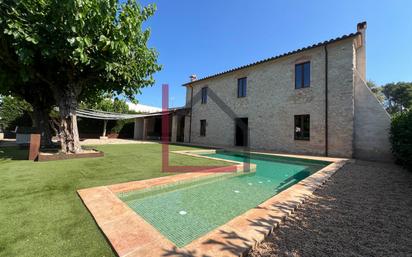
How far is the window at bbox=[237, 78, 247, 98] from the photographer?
48.5ft

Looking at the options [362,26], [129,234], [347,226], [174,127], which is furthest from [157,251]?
[174,127]

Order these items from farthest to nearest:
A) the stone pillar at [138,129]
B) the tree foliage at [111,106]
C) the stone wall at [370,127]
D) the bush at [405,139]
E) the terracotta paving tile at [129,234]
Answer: the stone pillar at [138,129] → the tree foliage at [111,106] → the stone wall at [370,127] → the bush at [405,139] → the terracotta paving tile at [129,234]

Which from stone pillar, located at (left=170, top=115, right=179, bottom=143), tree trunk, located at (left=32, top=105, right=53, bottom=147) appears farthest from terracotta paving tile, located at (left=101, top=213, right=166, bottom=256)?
stone pillar, located at (left=170, top=115, right=179, bottom=143)

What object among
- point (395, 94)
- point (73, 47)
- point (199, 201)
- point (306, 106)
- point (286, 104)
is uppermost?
point (395, 94)

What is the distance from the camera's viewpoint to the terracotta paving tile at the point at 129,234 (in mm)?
1910

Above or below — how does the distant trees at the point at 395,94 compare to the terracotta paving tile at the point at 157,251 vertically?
above

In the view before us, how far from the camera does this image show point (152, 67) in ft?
27.7

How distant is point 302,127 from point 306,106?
4.30 feet

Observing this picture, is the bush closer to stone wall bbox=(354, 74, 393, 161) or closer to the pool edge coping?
stone wall bbox=(354, 74, 393, 161)

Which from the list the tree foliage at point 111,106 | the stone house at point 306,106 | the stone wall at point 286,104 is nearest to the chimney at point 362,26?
the stone house at point 306,106

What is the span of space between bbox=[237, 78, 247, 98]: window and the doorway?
6.68 ft

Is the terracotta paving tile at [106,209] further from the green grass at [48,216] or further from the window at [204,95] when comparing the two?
the window at [204,95]

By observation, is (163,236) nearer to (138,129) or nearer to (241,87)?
(241,87)

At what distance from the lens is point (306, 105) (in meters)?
11.3
